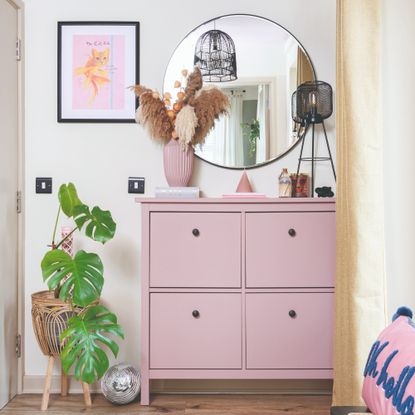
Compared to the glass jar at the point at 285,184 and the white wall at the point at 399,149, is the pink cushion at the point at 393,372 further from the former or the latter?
the glass jar at the point at 285,184

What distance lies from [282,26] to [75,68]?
1.18 m

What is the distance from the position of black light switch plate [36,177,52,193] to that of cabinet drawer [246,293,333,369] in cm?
127

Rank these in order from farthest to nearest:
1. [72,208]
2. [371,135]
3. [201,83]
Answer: [201,83]
[72,208]
[371,135]

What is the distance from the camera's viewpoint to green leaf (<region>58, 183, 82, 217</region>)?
2.55 metres

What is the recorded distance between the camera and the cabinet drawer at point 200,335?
101 inches

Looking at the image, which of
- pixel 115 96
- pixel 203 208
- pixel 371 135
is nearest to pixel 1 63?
pixel 115 96

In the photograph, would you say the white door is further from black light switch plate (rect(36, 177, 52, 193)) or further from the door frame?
black light switch plate (rect(36, 177, 52, 193))

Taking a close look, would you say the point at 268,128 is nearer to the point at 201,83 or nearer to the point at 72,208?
the point at 201,83

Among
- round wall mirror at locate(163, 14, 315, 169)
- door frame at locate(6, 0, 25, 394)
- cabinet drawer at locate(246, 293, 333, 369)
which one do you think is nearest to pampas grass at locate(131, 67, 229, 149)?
round wall mirror at locate(163, 14, 315, 169)

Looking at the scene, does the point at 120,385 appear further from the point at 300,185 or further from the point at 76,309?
the point at 300,185

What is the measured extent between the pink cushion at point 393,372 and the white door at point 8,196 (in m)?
1.96

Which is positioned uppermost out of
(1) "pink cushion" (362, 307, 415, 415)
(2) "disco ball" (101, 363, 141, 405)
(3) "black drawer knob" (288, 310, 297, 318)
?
(1) "pink cushion" (362, 307, 415, 415)

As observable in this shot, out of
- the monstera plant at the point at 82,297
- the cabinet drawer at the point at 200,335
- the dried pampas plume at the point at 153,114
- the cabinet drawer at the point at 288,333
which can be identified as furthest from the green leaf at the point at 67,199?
the cabinet drawer at the point at 288,333

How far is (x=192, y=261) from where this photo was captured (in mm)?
2570
